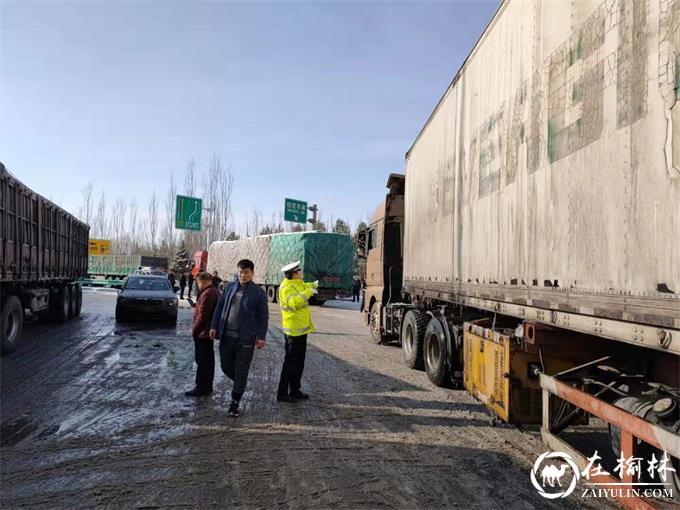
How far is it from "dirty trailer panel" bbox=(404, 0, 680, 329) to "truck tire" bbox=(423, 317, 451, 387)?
96cm

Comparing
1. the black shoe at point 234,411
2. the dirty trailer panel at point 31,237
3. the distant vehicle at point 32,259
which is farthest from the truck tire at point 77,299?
the black shoe at point 234,411

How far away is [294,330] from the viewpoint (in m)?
6.05

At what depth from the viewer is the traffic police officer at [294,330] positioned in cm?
605

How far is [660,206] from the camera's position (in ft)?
8.42

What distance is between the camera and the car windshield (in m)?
14.3

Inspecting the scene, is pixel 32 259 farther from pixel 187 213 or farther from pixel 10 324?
pixel 187 213

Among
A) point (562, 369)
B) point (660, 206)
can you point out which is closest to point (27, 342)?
point (562, 369)

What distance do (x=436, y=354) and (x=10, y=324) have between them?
792cm

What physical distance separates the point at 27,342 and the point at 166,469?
824 cm

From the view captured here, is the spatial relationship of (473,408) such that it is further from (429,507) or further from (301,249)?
(301,249)

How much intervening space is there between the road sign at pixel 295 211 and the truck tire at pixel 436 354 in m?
23.3

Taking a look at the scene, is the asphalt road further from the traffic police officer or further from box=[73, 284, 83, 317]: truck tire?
box=[73, 284, 83, 317]: truck tire

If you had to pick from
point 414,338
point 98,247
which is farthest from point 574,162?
point 98,247

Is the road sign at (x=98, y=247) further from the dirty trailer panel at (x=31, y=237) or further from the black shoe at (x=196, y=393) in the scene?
the black shoe at (x=196, y=393)
